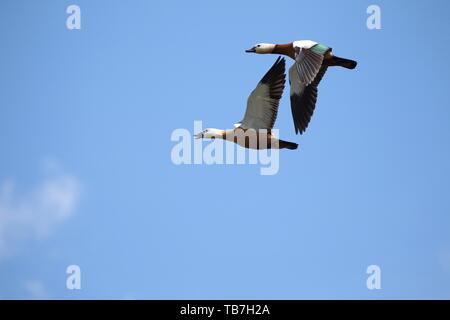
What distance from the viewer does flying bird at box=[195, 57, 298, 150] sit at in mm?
25469

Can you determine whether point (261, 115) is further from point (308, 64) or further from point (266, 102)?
point (308, 64)

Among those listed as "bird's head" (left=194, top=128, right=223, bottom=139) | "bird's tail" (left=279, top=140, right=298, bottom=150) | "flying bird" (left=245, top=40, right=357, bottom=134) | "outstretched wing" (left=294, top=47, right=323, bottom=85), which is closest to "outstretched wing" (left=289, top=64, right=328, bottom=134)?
"flying bird" (left=245, top=40, right=357, bottom=134)

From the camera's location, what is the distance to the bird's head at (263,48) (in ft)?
88.5

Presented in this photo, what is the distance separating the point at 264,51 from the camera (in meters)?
27.1

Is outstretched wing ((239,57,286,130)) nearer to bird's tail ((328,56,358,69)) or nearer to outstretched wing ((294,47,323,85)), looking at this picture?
outstretched wing ((294,47,323,85))

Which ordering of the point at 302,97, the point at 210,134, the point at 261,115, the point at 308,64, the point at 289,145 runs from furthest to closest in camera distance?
1. the point at 210,134
2. the point at 261,115
3. the point at 302,97
4. the point at 289,145
5. the point at 308,64

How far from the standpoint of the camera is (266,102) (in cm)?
2559

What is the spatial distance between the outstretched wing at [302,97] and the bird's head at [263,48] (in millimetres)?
1465

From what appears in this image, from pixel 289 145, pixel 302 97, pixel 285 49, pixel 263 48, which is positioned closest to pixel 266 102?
pixel 302 97

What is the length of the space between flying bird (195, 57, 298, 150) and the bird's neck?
0.47m

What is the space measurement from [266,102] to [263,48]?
1889 millimetres

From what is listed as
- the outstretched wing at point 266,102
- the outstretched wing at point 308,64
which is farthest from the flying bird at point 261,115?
the outstretched wing at point 308,64

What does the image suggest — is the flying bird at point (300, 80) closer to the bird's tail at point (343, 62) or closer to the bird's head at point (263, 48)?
the bird's tail at point (343, 62)

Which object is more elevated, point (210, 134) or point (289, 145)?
point (210, 134)
